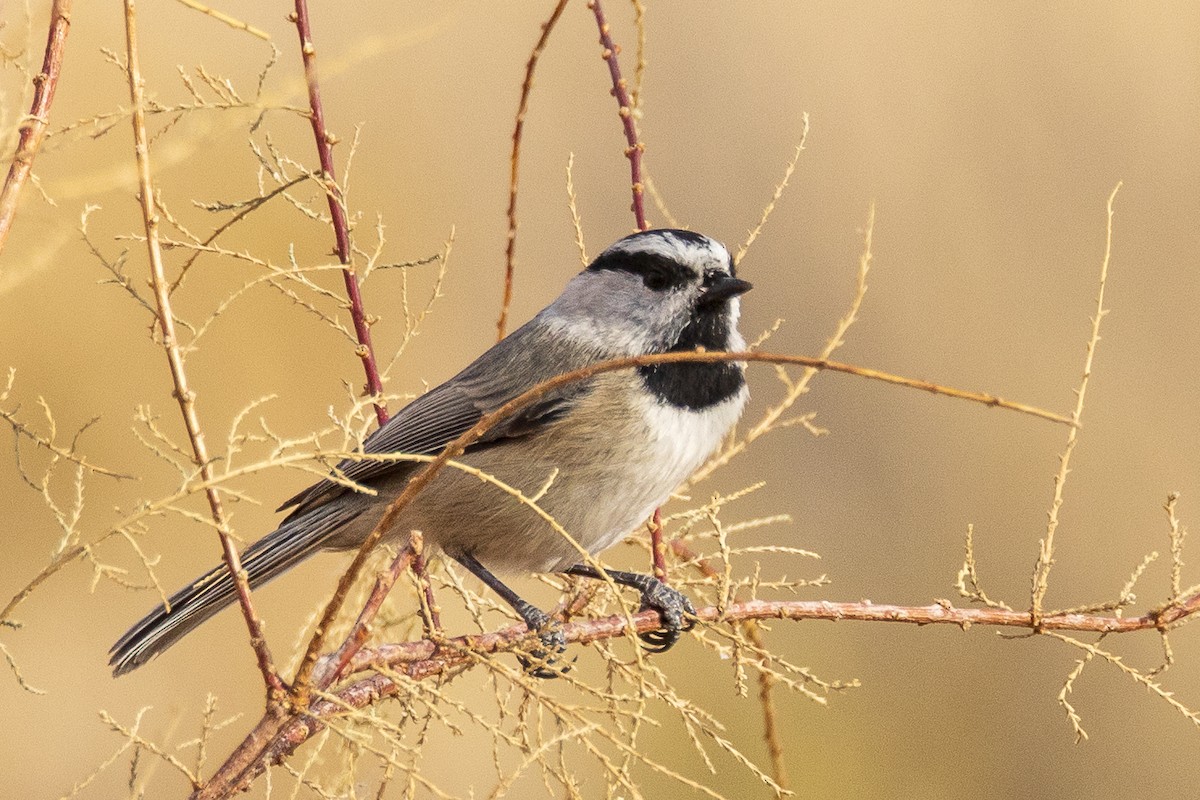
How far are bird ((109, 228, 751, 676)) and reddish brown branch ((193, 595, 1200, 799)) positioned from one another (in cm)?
36

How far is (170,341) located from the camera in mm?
1658

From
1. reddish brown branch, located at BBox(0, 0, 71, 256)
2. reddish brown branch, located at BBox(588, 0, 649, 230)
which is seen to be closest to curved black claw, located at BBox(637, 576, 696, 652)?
reddish brown branch, located at BBox(588, 0, 649, 230)

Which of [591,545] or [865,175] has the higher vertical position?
[865,175]

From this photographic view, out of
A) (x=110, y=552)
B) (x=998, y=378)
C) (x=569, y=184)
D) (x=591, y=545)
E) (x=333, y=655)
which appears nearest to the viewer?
(x=333, y=655)

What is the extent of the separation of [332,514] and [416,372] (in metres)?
3.35

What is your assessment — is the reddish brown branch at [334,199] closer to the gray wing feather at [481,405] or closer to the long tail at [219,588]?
the long tail at [219,588]

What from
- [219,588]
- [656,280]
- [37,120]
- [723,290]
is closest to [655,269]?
[656,280]

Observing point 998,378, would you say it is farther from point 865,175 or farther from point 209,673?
point 209,673

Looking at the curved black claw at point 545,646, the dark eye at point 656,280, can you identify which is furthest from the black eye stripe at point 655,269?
the curved black claw at point 545,646

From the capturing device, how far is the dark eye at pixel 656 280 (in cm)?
326

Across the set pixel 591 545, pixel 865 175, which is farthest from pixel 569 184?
pixel 865 175

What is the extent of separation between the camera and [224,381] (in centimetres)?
618

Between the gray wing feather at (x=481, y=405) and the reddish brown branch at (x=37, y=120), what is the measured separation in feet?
5.31

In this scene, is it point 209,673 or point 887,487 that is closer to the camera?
point 209,673
